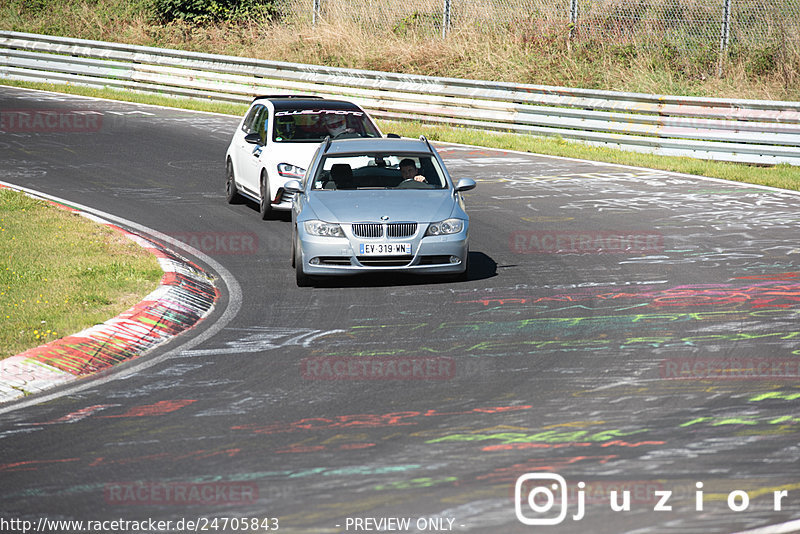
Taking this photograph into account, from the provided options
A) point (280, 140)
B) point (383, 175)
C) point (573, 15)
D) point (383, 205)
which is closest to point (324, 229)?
point (383, 205)

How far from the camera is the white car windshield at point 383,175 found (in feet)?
41.2

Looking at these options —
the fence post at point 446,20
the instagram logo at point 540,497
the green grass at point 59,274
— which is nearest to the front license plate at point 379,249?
the green grass at point 59,274

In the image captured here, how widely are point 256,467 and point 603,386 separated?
280 cm

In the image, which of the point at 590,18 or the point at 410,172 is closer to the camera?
the point at 410,172

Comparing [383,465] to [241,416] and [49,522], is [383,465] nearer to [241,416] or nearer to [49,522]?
[241,416]

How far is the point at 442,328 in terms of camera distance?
9.59 metres

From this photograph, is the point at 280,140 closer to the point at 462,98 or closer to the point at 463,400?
the point at 463,400

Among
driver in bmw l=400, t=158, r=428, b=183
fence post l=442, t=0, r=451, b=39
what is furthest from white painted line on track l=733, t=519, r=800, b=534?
fence post l=442, t=0, r=451, b=39

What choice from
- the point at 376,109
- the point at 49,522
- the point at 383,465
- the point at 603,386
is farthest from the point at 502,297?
the point at 376,109

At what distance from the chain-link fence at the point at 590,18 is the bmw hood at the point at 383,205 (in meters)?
14.7

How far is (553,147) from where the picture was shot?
2280 centimetres

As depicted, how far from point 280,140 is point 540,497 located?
426 inches

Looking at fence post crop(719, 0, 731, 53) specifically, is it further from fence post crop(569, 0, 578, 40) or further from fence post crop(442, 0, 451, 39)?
fence post crop(442, 0, 451, 39)

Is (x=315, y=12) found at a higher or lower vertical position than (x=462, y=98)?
higher
